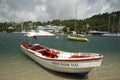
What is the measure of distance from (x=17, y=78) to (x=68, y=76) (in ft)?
Result: 13.7

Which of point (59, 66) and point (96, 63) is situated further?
point (59, 66)

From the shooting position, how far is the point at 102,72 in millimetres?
20906

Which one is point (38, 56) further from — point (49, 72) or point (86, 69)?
point (86, 69)

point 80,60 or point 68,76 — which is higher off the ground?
point 80,60

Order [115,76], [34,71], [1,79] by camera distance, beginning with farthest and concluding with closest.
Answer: [34,71], [115,76], [1,79]

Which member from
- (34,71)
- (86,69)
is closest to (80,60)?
(86,69)

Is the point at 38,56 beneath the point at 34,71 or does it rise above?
above

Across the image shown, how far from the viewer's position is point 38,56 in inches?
850

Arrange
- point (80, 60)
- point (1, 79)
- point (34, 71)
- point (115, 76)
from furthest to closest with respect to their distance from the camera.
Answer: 1. point (34, 71)
2. point (115, 76)
3. point (1, 79)
4. point (80, 60)

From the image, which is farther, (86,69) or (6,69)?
(6,69)

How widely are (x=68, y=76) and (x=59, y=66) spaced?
3.86 ft

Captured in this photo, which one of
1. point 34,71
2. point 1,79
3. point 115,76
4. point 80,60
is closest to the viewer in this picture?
point 80,60

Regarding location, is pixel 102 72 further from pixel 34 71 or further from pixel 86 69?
pixel 34 71

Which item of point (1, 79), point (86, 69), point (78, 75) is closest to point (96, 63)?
point (86, 69)
